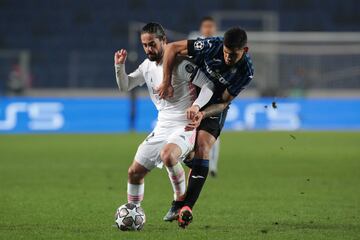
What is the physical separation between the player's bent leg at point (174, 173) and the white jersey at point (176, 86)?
1.24 ft

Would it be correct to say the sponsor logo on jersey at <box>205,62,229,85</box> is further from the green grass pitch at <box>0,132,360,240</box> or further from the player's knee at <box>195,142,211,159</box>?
the green grass pitch at <box>0,132,360,240</box>

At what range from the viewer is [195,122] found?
24.2 ft

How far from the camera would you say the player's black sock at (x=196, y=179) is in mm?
7359

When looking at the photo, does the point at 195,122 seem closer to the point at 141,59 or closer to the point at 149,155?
the point at 149,155

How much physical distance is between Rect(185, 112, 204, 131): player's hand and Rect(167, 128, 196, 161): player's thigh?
0.14ft

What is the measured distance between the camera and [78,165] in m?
14.8

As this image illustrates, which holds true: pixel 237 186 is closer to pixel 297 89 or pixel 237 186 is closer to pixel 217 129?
pixel 217 129

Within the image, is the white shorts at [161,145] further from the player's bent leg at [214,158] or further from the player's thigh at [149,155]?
the player's bent leg at [214,158]

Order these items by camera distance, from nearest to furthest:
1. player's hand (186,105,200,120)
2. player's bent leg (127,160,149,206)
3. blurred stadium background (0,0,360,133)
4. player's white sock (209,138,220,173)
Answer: player's hand (186,105,200,120), player's bent leg (127,160,149,206), player's white sock (209,138,220,173), blurred stadium background (0,0,360,133)

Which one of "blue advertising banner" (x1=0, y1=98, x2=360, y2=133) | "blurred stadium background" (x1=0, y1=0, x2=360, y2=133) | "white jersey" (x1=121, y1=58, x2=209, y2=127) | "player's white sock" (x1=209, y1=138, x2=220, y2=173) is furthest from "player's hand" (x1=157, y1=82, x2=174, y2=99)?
"blue advertising banner" (x1=0, y1=98, x2=360, y2=133)

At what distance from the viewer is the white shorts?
24.3 feet

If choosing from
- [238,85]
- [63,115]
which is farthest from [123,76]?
[63,115]

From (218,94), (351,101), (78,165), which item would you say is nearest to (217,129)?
(218,94)

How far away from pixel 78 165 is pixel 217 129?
734cm
